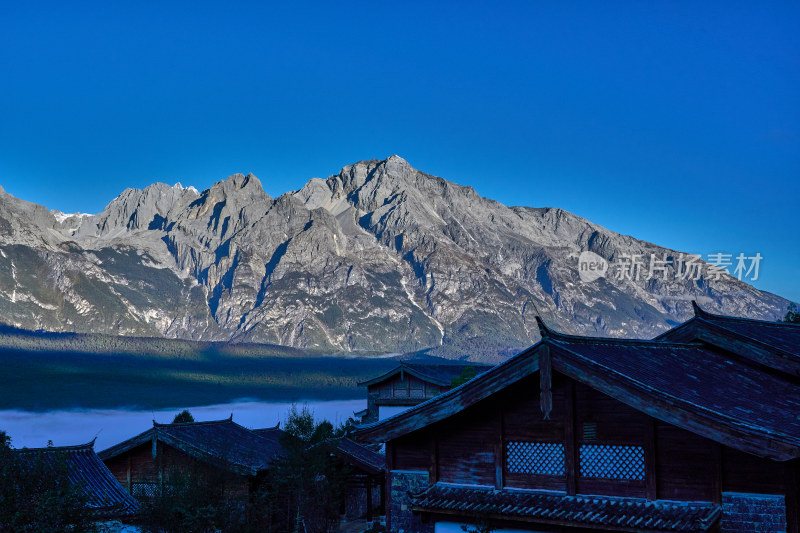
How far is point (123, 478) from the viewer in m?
39.8

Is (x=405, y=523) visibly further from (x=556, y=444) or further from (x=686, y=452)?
(x=686, y=452)

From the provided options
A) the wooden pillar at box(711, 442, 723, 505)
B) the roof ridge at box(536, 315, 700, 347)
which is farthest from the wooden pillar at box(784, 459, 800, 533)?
the roof ridge at box(536, 315, 700, 347)

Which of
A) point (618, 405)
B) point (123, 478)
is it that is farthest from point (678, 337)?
point (123, 478)

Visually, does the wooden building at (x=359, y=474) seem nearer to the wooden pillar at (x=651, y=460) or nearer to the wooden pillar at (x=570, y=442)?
the wooden pillar at (x=570, y=442)

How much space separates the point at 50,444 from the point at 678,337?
65.2ft

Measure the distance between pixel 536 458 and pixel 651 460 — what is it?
2504 mm

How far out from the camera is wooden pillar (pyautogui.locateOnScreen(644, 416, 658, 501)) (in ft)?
52.4

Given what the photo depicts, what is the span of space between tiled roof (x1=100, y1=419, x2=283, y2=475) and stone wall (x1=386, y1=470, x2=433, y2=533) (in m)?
17.6

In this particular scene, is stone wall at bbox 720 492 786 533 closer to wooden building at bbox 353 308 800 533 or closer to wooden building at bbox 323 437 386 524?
wooden building at bbox 353 308 800 533

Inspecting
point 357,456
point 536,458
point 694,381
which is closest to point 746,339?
point 694,381

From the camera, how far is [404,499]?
18.8 meters

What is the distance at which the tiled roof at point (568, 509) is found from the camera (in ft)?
49.9

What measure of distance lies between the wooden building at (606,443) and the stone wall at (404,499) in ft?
0.09

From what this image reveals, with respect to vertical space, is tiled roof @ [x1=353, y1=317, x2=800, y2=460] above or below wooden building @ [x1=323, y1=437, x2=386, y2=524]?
above
